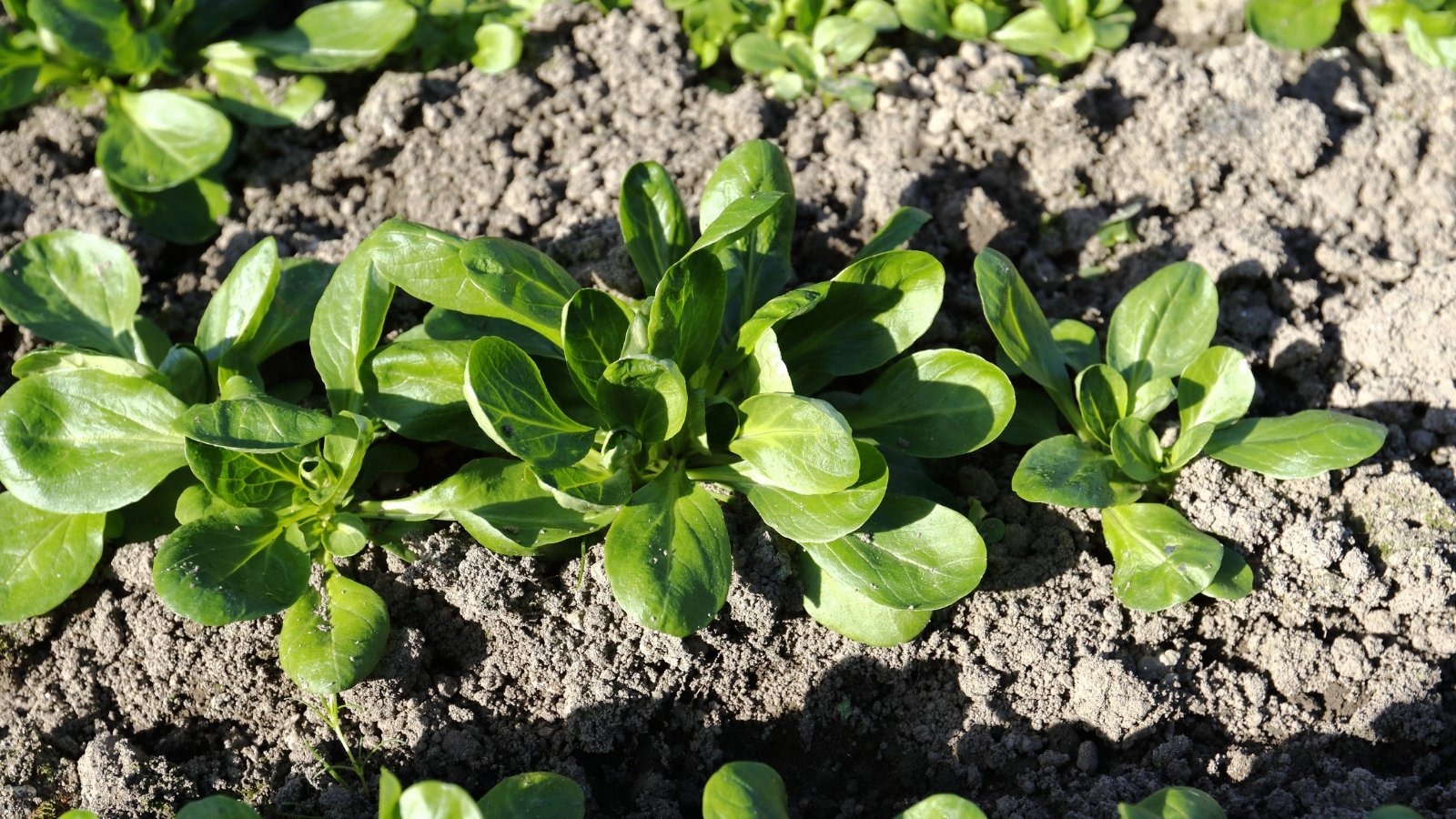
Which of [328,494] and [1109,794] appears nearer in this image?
[1109,794]

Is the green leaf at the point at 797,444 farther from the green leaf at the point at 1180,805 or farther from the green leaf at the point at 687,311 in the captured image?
the green leaf at the point at 1180,805

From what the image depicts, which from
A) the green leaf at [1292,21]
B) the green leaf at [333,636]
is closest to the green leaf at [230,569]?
the green leaf at [333,636]

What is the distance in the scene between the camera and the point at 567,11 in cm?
352

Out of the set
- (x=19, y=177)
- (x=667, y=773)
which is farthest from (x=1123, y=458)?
(x=19, y=177)

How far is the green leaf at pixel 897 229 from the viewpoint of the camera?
2.67m

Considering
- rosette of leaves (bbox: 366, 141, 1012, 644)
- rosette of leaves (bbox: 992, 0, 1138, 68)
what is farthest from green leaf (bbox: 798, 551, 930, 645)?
rosette of leaves (bbox: 992, 0, 1138, 68)

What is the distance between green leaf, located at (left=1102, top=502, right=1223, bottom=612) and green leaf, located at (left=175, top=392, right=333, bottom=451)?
1.63 metres

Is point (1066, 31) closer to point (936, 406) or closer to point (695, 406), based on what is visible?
point (936, 406)

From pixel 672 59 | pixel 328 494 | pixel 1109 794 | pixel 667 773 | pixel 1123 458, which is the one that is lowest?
pixel 667 773

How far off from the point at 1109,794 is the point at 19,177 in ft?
10.2

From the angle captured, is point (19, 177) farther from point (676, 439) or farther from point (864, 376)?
point (864, 376)

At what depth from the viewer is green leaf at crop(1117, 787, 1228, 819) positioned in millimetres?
2070

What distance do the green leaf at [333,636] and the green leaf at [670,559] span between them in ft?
1.66

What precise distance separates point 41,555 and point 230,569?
0.50m
